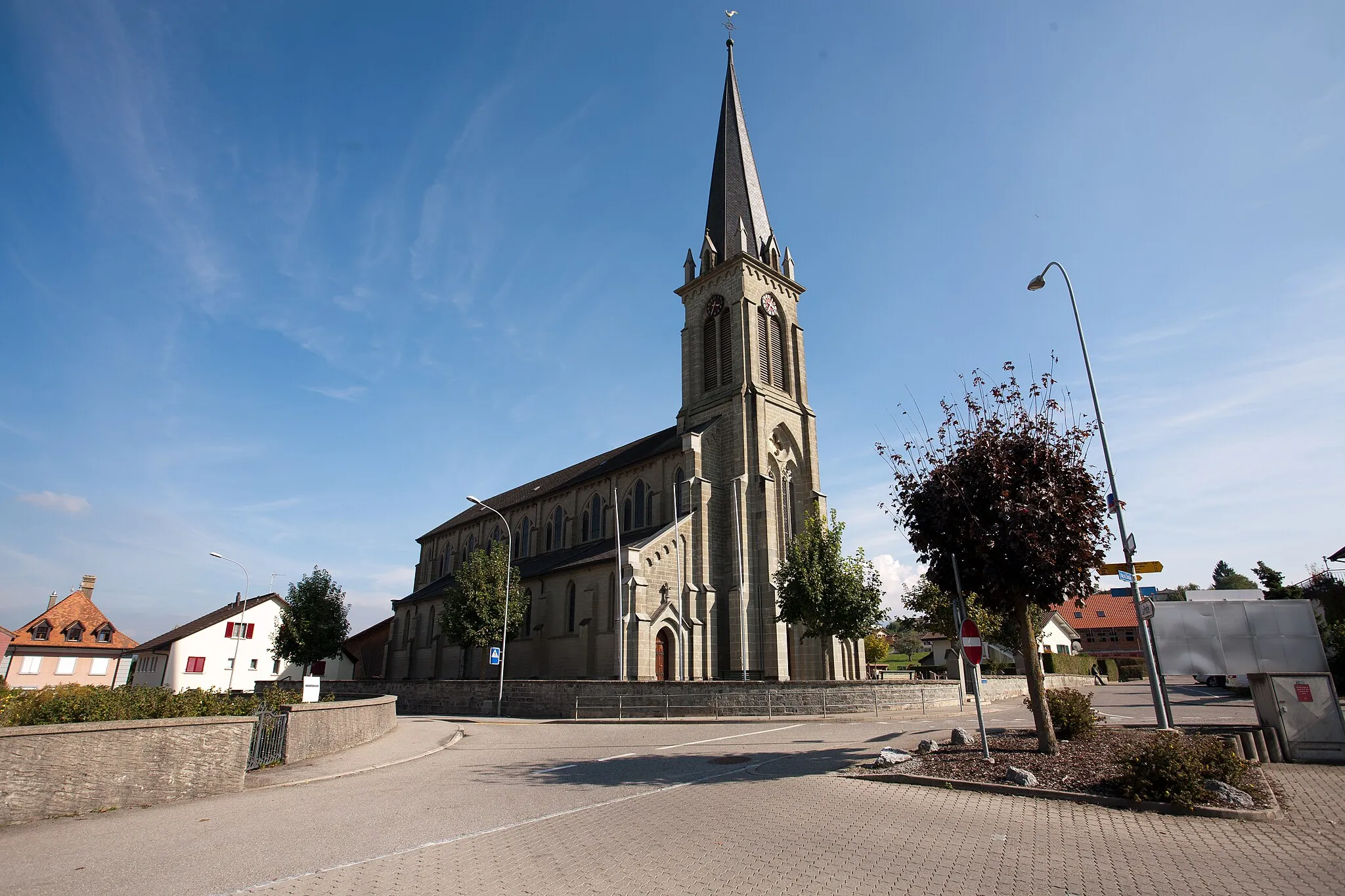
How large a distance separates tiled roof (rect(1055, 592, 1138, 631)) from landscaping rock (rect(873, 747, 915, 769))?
67797mm

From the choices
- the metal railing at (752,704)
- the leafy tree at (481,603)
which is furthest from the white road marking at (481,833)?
the leafy tree at (481,603)

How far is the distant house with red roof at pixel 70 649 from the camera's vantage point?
167ft

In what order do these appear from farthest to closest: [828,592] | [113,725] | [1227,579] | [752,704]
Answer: [1227,579] → [828,592] → [752,704] → [113,725]

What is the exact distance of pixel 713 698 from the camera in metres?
25.4

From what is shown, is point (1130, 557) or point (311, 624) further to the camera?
point (311, 624)

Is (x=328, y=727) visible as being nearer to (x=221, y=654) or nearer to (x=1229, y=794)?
(x=1229, y=794)

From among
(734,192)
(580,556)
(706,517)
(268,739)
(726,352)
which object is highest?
(734,192)

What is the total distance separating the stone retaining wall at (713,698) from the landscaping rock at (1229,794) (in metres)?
16.8

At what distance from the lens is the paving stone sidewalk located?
6.66 m

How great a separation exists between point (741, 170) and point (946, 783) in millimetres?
43006

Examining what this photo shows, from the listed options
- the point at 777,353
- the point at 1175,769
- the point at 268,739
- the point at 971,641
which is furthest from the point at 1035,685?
the point at 777,353

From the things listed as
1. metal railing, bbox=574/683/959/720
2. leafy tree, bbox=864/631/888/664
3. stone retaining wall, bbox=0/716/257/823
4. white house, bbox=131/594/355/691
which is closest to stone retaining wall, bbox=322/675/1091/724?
metal railing, bbox=574/683/959/720

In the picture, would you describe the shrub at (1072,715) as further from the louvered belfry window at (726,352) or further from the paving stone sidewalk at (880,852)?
the louvered belfry window at (726,352)

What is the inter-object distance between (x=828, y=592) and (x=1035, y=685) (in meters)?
Answer: 19.1
